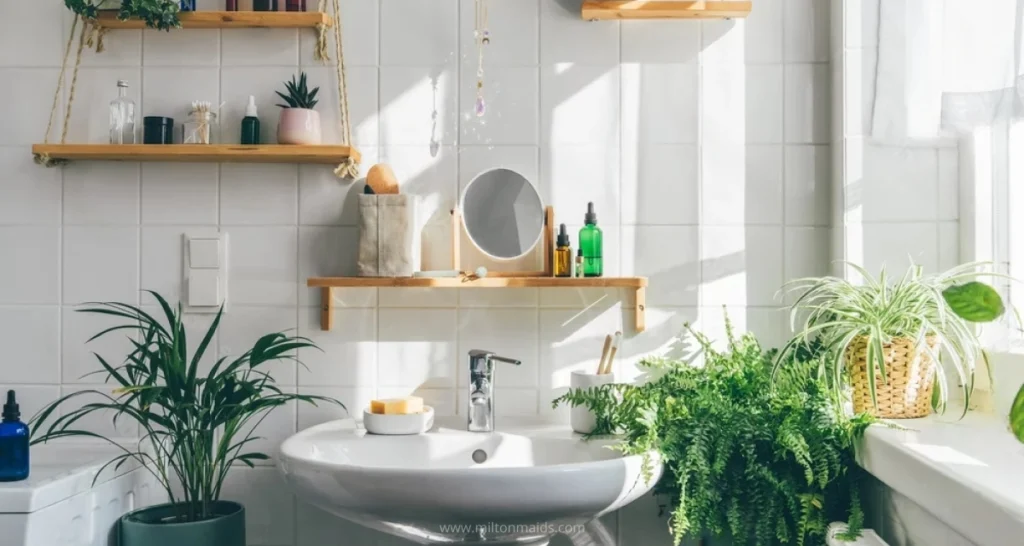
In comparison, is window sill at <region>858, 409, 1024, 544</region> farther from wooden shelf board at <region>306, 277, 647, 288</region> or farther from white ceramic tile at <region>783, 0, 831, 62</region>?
white ceramic tile at <region>783, 0, 831, 62</region>

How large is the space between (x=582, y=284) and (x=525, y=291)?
164 mm

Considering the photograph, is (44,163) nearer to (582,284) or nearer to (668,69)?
(582,284)

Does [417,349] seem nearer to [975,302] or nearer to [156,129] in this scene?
[156,129]

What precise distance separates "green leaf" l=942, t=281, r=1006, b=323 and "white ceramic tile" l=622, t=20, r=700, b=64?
0.77 meters

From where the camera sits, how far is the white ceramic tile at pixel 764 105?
1.92m

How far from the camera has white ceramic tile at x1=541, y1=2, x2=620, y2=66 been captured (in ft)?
6.32

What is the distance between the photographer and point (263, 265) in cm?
194

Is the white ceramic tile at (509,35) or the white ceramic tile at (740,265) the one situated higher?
the white ceramic tile at (509,35)

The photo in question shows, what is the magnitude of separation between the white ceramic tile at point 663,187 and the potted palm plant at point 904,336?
1.41ft

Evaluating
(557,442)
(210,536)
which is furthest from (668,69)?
(210,536)

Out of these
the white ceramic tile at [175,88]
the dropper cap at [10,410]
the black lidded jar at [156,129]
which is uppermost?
the white ceramic tile at [175,88]

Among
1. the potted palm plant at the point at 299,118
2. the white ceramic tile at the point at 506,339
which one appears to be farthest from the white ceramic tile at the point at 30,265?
the white ceramic tile at the point at 506,339

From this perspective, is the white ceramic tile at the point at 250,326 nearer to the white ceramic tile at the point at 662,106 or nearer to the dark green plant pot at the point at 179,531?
the dark green plant pot at the point at 179,531

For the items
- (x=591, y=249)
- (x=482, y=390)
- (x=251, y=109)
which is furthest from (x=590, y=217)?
(x=251, y=109)
